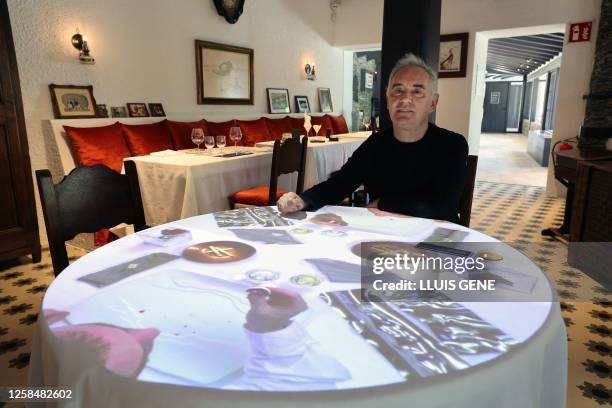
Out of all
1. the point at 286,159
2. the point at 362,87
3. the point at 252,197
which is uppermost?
the point at 362,87

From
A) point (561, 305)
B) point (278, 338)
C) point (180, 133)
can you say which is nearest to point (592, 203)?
point (561, 305)

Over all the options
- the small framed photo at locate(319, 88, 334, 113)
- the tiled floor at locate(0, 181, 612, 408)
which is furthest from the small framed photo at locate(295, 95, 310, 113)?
the tiled floor at locate(0, 181, 612, 408)

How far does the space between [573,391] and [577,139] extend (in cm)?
467

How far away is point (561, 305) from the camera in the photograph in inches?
101

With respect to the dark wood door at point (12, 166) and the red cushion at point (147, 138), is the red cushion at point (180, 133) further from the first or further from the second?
the dark wood door at point (12, 166)

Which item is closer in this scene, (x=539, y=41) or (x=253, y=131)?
(x=253, y=131)

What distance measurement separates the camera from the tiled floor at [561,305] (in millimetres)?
1874

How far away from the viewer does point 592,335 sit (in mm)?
2250

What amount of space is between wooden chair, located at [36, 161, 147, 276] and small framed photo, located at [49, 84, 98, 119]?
9.04 feet

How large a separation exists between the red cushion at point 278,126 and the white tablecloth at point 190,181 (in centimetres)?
252

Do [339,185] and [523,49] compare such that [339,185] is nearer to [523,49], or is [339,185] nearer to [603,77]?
[603,77]

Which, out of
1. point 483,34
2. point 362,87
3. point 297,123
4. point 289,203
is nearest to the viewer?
point 289,203

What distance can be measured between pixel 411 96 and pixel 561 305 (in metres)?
1.72

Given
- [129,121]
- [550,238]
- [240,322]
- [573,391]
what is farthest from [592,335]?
[129,121]
